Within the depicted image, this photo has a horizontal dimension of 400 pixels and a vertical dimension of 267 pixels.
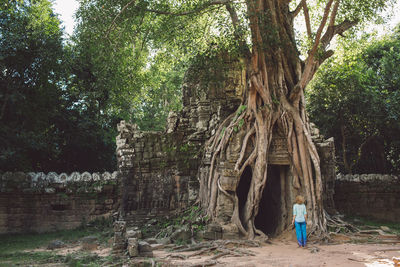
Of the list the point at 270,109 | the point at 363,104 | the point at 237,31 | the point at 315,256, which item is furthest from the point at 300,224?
the point at 363,104

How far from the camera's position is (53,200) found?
34.9ft

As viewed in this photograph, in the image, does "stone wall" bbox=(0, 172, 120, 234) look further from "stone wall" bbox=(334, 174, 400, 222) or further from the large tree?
"stone wall" bbox=(334, 174, 400, 222)

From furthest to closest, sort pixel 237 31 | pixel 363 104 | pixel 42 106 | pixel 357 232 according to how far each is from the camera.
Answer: pixel 363 104 < pixel 42 106 < pixel 237 31 < pixel 357 232

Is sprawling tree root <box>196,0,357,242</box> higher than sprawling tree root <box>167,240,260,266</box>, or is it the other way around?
sprawling tree root <box>196,0,357,242</box>

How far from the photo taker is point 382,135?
12.9 meters

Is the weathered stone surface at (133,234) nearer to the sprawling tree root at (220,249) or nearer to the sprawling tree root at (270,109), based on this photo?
the sprawling tree root at (220,249)

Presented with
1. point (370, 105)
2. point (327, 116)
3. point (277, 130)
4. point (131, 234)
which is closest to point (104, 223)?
point (131, 234)

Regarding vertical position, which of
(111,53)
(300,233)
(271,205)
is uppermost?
(111,53)

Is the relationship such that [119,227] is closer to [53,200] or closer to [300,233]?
[300,233]

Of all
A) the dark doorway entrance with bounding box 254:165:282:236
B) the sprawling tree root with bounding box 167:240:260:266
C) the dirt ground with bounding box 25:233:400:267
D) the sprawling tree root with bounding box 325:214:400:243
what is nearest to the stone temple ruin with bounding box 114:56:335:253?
the dark doorway entrance with bounding box 254:165:282:236

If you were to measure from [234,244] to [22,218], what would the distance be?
673 cm

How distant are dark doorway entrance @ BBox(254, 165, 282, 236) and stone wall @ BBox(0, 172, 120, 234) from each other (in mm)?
4435

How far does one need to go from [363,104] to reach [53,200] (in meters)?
10.8

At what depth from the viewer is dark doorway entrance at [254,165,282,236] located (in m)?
9.18
